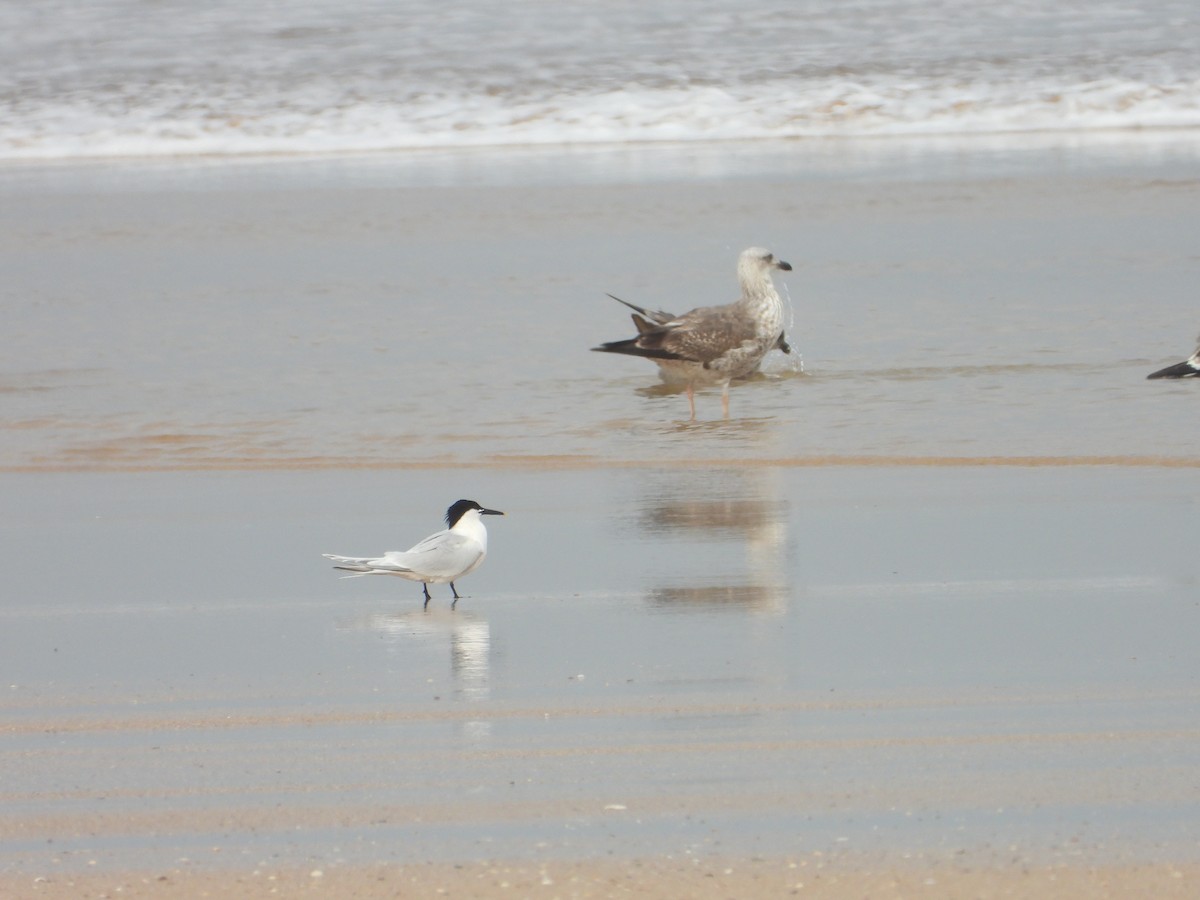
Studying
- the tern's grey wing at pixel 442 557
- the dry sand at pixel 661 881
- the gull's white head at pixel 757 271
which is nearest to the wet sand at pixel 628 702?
the dry sand at pixel 661 881

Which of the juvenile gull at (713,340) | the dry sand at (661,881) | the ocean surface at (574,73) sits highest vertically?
the dry sand at (661,881)

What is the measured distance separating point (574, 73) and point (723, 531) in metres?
19.7

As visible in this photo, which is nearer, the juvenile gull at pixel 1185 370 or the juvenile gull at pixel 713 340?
the juvenile gull at pixel 1185 370

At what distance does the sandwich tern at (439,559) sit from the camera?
4980 mm

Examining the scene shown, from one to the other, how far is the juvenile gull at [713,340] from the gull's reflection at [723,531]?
207 centimetres

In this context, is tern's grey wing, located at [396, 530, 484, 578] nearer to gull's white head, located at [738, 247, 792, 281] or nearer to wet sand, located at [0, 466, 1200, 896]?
wet sand, located at [0, 466, 1200, 896]

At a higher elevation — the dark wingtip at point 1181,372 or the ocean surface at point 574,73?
the dark wingtip at point 1181,372

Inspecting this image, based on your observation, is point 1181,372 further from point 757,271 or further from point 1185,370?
point 757,271

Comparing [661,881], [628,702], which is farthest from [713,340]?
[661,881]

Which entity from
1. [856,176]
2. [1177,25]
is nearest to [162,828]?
[856,176]

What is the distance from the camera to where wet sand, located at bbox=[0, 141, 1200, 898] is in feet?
10.8

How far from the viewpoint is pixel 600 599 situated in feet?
16.3

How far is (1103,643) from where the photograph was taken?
4352mm

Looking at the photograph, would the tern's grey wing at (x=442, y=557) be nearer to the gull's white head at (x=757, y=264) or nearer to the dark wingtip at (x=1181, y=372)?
the dark wingtip at (x=1181, y=372)
